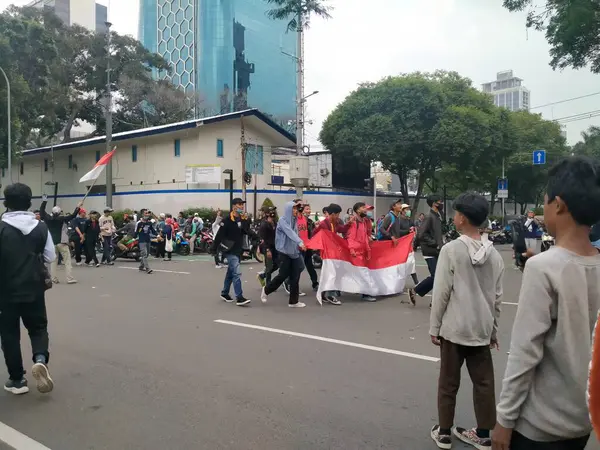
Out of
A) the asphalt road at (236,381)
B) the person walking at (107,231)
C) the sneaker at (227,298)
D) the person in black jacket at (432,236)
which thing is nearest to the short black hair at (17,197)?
the asphalt road at (236,381)

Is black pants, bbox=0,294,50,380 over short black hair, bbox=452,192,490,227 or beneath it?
beneath

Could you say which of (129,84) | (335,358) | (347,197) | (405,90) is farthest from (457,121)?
(335,358)

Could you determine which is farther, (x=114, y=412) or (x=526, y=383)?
(x=114, y=412)

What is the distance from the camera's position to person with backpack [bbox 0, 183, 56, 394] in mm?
4703

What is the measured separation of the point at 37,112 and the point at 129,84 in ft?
28.4

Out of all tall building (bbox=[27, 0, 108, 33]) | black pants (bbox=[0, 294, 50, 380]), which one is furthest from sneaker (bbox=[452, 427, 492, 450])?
tall building (bbox=[27, 0, 108, 33])

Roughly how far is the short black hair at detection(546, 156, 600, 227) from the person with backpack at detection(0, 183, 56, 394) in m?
4.36

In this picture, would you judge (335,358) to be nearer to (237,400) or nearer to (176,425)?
(237,400)

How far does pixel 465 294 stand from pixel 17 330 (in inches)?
155

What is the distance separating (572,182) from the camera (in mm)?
2088

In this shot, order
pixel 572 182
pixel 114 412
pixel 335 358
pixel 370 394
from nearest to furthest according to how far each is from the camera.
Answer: pixel 572 182 → pixel 114 412 → pixel 370 394 → pixel 335 358

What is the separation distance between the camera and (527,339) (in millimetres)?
2074

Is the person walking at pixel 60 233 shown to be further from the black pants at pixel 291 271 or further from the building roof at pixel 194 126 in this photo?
the building roof at pixel 194 126

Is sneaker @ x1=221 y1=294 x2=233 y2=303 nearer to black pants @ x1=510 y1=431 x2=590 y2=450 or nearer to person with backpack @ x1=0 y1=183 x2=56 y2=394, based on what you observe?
person with backpack @ x1=0 y1=183 x2=56 y2=394
